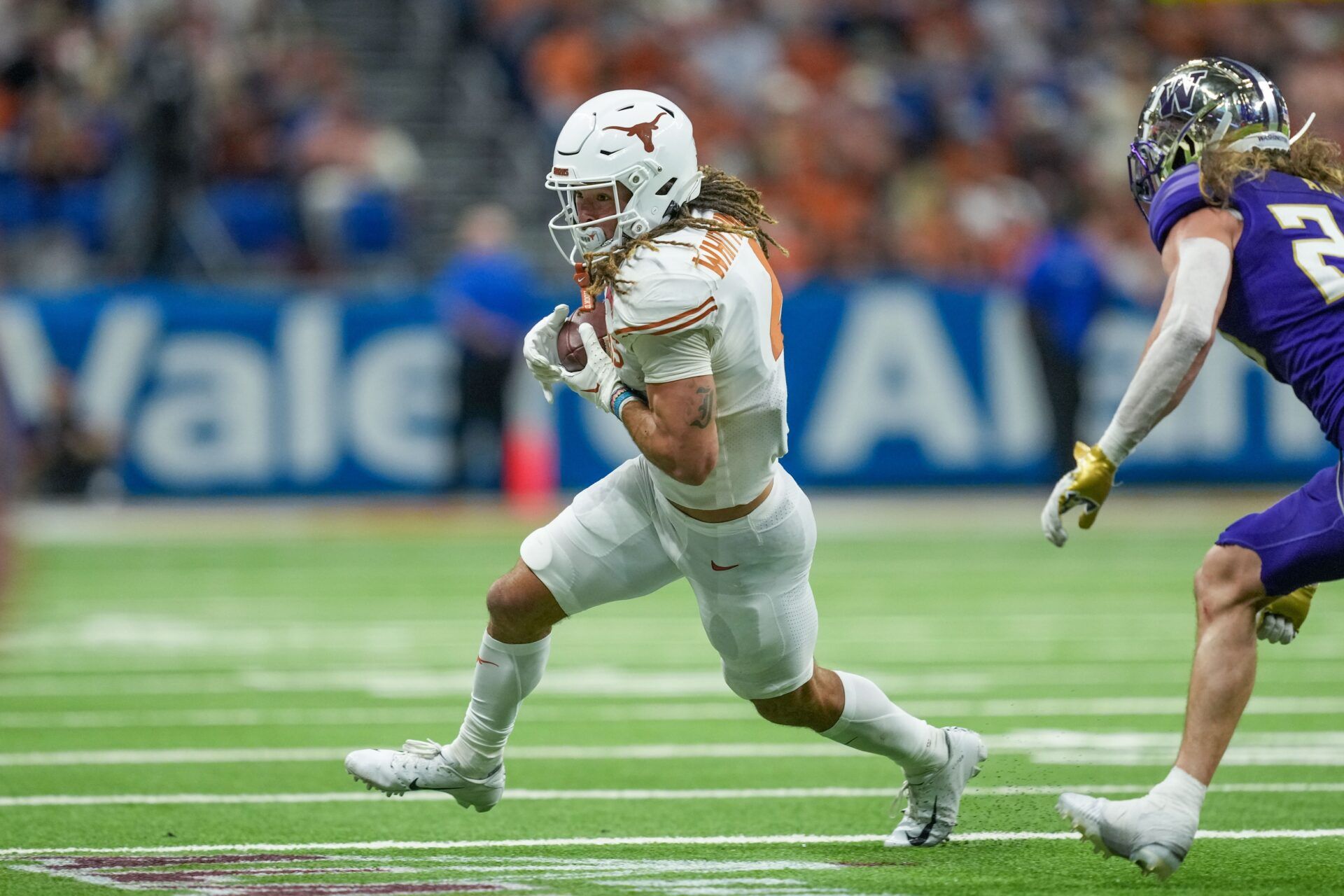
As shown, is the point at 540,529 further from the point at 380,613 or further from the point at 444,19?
the point at 444,19

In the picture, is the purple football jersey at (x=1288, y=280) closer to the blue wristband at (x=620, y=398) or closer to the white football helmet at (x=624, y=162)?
the white football helmet at (x=624, y=162)

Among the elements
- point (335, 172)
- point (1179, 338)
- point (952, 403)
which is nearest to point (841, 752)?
point (1179, 338)

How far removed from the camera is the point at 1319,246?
4.38 m

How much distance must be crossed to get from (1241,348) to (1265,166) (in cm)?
41

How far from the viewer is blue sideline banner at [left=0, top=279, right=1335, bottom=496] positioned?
47.8 feet

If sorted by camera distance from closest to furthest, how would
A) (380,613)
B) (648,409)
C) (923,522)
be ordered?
1. (648,409)
2. (380,613)
3. (923,522)

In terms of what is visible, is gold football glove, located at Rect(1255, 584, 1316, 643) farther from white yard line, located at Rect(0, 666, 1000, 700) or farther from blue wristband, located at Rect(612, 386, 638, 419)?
white yard line, located at Rect(0, 666, 1000, 700)

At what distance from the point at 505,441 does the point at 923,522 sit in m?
3.16

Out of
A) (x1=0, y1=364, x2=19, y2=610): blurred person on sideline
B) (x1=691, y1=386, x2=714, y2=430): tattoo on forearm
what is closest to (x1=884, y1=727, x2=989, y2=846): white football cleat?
(x1=691, y1=386, x2=714, y2=430): tattoo on forearm

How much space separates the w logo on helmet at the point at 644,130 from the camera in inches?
181

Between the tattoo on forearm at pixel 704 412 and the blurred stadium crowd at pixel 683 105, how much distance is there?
1066cm

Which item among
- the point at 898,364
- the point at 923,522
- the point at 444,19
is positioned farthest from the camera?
the point at 444,19

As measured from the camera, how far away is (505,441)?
590 inches

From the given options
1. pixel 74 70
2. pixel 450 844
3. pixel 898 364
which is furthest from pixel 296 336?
pixel 450 844
